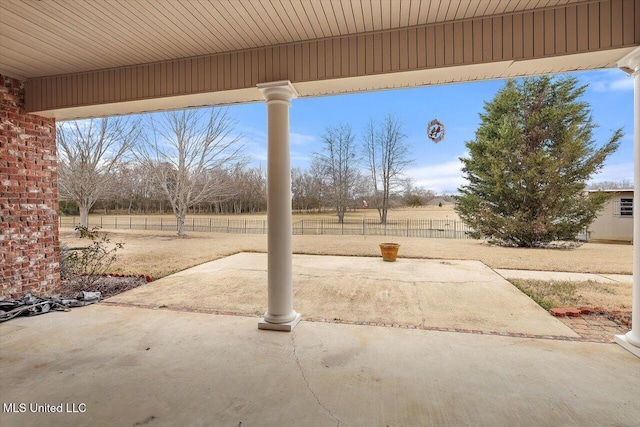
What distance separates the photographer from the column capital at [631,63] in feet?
7.10

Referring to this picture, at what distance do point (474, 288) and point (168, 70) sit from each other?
4.94 metres

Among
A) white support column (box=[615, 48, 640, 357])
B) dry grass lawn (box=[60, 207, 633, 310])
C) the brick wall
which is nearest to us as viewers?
white support column (box=[615, 48, 640, 357])

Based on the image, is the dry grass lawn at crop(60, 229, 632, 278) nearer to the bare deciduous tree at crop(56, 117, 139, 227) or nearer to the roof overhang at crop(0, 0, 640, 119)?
the bare deciduous tree at crop(56, 117, 139, 227)

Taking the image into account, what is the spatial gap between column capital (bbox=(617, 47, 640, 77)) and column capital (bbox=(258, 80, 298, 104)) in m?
2.57

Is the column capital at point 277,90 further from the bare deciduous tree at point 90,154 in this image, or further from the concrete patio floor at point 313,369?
the bare deciduous tree at point 90,154

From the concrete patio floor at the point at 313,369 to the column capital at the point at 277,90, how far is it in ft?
7.13

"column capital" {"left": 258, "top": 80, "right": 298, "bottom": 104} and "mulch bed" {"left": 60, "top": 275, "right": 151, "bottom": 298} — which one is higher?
"column capital" {"left": 258, "top": 80, "right": 298, "bottom": 104}

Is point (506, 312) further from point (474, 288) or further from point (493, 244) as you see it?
point (493, 244)

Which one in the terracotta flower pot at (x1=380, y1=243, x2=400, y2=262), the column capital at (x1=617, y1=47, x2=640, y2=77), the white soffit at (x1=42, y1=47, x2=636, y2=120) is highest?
the white soffit at (x1=42, y1=47, x2=636, y2=120)

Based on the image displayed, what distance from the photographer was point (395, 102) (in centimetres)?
970

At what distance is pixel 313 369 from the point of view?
2.14 metres

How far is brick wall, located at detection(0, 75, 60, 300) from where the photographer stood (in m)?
3.27

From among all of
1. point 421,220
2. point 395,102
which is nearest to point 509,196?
point 421,220

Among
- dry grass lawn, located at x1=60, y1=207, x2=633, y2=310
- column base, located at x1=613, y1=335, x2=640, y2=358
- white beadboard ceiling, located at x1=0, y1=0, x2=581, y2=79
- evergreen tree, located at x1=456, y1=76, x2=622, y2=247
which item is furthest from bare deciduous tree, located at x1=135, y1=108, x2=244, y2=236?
column base, located at x1=613, y1=335, x2=640, y2=358
